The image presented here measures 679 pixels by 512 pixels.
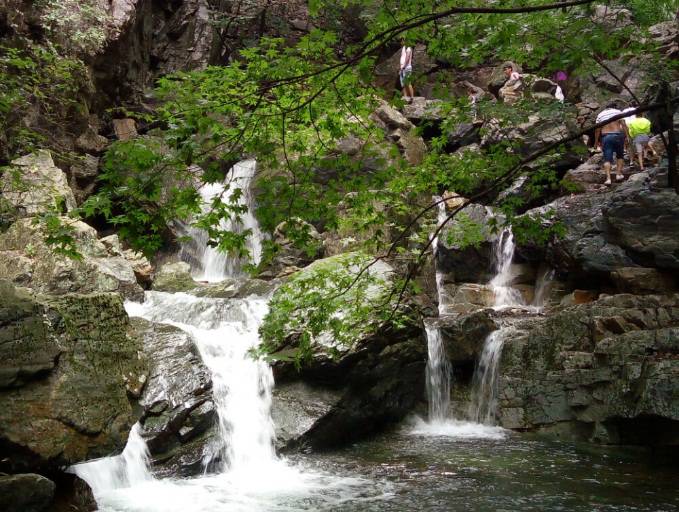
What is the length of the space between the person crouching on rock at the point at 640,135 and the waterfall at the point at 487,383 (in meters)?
7.19

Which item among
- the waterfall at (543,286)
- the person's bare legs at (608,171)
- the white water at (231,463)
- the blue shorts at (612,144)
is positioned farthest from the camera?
the waterfall at (543,286)

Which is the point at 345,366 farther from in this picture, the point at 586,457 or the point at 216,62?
the point at 216,62

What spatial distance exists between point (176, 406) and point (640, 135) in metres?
13.4

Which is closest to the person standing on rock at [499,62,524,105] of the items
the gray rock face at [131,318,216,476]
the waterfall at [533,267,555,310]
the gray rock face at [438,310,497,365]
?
the waterfall at [533,267,555,310]

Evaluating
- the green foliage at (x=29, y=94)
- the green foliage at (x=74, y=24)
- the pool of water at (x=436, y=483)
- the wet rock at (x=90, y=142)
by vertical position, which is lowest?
the pool of water at (x=436, y=483)

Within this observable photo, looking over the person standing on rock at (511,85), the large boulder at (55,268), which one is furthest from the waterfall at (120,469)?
the person standing on rock at (511,85)

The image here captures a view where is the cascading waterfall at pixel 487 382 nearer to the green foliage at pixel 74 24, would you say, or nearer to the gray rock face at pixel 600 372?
the gray rock face at pixel 600 372

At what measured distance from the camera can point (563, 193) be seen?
16.8 metres

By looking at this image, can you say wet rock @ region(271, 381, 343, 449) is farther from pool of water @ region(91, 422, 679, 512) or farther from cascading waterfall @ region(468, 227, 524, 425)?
cascading waterfall @ region(468, 227, 524, 425)

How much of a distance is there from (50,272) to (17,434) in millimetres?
7040

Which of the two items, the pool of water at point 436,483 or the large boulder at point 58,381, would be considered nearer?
the large boulder at point 58,381

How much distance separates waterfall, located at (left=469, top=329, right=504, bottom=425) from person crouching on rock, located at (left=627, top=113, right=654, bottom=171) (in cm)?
719

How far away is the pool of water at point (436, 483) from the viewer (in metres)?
6.90

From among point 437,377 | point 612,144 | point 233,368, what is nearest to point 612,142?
point 612,144
